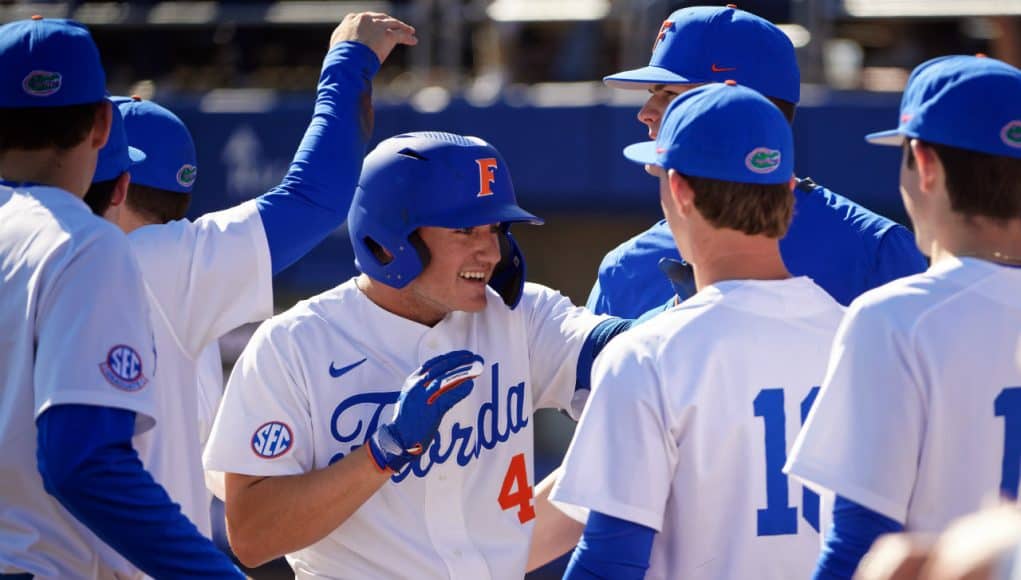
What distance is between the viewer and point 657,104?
3.42 metres

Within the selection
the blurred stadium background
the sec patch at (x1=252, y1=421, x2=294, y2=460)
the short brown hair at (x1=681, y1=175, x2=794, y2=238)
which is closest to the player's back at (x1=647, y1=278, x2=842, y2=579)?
the short brown hair at (x1=681, y1=175, x2=794, y2=238)

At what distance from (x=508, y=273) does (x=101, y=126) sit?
964 mm

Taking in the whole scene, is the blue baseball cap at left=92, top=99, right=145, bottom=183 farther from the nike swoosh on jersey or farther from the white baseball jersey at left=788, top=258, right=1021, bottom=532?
the white baseball jersey at left=788, top=258, right=1021, bottom=532

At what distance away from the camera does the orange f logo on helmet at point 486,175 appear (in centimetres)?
296

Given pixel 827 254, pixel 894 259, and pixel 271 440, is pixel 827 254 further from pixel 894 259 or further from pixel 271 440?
pixel 271 440

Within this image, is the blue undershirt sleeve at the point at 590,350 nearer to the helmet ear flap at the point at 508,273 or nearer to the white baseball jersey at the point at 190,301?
the helmet ear flap at the point at 508,273

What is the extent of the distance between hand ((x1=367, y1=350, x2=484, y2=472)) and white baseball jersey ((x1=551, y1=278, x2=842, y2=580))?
1.16 feet

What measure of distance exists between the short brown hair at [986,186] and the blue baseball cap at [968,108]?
0.7 inches

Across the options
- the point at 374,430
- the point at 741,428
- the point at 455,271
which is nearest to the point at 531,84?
the point at 455,271

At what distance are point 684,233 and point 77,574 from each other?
1.19 meters

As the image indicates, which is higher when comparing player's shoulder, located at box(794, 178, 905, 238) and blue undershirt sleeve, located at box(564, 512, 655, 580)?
player's shoulder, located at box(794, 178, 905, 238)

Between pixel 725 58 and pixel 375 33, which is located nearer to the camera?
pixel 375 33

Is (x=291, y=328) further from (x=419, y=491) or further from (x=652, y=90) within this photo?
(x=652, y=90)

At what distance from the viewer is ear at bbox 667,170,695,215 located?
8.17 feet
